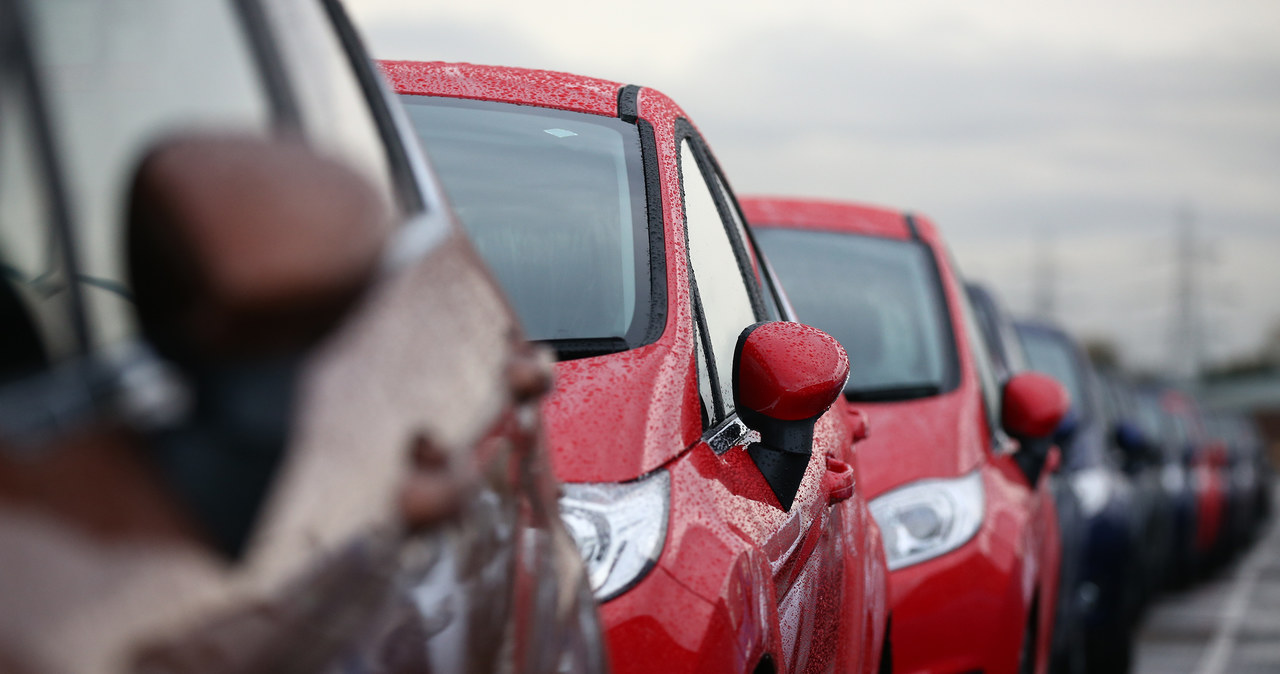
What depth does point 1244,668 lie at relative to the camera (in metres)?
11.1

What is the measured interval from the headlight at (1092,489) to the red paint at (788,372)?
6410 millimetres

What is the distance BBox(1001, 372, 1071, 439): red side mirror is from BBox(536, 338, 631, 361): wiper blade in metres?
3.51

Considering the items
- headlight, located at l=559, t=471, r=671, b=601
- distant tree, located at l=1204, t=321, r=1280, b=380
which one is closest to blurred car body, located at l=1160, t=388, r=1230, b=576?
headlight, located at l=559, t=471, r=671, b=601

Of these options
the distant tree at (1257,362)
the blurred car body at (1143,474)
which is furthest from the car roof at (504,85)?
the distant tree at (1257,362)

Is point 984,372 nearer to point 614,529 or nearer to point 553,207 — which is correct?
point 553,207

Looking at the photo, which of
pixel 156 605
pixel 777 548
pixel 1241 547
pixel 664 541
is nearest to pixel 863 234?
pixel 777 548

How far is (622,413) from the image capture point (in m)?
2.80

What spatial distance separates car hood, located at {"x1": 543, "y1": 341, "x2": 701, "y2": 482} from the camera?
107 inches

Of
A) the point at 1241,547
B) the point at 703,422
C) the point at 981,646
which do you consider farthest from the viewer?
the point at 1241,547

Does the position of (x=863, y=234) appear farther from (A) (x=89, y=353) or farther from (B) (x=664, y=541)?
(A) (x=89, y=353)

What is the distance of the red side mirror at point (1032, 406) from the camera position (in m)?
6.31

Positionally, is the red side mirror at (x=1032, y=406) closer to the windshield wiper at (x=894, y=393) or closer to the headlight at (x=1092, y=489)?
the windshield wiper at (x=894, y=393)

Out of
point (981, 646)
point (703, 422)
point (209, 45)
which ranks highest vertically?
point (209, 45)

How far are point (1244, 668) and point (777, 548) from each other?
8824 mm
